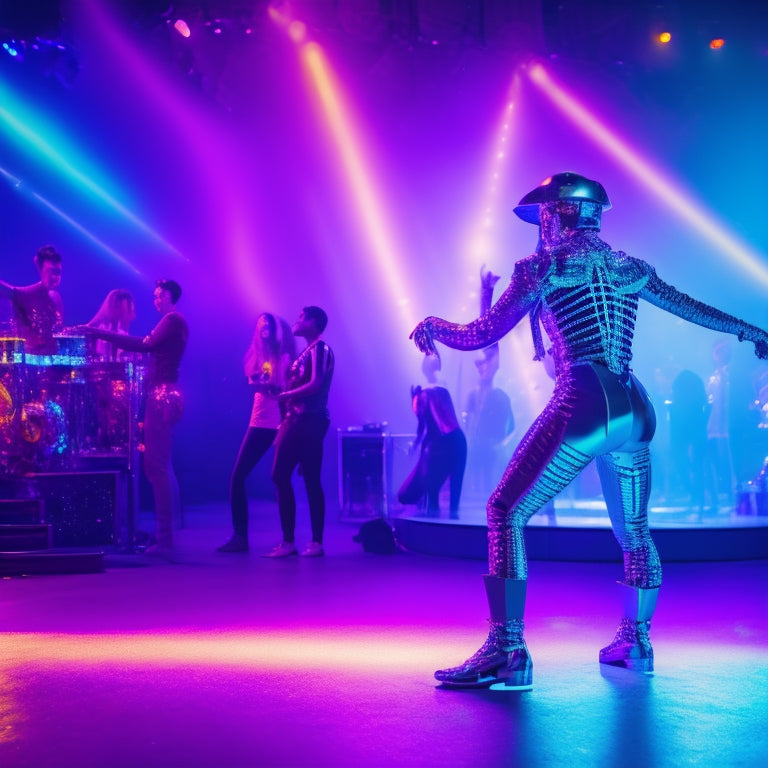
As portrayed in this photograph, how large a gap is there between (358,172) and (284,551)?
7613 millimetres

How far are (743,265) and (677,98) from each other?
96.2 inches

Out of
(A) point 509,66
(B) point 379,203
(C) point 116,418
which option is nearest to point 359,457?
(C) point 116,418

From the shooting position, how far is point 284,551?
7027 millimetres

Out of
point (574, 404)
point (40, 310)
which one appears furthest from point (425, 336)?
point (40, 310)

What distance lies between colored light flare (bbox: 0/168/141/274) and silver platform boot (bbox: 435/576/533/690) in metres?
10.4

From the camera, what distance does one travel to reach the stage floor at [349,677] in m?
2.54

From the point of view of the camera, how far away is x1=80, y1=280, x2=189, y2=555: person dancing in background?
7062mm

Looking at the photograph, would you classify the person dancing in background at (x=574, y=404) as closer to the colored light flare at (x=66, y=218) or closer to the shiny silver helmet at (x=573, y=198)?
the shiny silver helmet at (x=573, y=198)

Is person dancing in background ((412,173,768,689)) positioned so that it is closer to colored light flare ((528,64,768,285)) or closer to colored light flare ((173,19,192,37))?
colored light flare ((173,19,192,37))

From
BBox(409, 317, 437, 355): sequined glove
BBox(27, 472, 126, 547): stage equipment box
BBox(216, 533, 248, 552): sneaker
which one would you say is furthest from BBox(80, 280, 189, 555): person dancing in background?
BBox(409, 317, 437, 355): sequined glove

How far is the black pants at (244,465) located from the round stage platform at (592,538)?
1398 mm

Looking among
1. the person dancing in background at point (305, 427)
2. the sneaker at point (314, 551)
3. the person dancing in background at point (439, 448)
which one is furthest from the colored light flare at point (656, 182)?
the sneaker at point (314, 551)

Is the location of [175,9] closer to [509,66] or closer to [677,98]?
[509,66]

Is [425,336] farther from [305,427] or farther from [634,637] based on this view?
[305,427]
